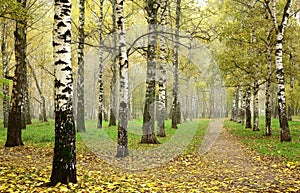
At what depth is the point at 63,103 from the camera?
21.3ft

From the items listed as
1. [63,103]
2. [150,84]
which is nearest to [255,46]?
[150,84]

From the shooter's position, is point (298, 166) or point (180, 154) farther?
point (180, 154)

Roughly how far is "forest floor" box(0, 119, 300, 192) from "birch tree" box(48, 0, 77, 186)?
352mm

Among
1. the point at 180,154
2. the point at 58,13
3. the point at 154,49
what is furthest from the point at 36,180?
the point at 154,49

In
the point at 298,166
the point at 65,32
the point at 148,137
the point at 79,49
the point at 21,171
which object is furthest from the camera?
the point at 79,49

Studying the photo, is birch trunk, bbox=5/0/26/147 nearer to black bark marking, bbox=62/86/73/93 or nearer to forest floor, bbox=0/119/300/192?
forest floor, bbox=0/119/300/192

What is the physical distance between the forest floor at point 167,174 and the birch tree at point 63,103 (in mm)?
352

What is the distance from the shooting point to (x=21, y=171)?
787 centimetres

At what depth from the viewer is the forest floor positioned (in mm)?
6727

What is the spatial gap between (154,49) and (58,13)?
869 centimetres

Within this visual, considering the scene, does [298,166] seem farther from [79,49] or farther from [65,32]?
[79,49]

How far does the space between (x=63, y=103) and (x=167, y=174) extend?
13.5 feet

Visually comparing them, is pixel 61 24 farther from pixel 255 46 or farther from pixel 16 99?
pixel 255 46

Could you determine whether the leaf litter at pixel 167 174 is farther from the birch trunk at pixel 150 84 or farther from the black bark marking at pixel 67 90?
the birch trunk at pixel 150 84
